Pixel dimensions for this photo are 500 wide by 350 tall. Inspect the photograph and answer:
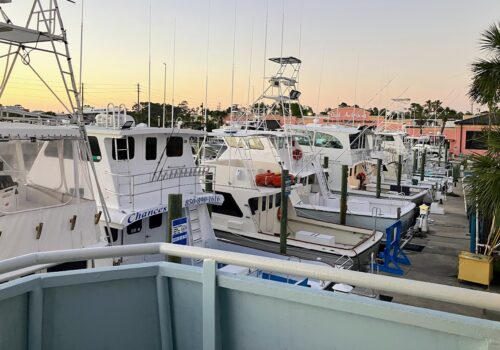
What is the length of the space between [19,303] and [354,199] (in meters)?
16.6

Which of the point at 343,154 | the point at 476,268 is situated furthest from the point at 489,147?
the point at 343,154

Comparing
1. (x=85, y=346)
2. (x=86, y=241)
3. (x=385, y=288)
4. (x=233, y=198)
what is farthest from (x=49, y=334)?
(x=233, y=198)

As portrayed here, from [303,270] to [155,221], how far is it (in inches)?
313

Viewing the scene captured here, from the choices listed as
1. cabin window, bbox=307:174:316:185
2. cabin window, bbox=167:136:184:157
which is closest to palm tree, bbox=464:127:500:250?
cabin window, bbox=167:136:184:157

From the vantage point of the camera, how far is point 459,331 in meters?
1.87

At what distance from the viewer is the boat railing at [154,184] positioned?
9.12m

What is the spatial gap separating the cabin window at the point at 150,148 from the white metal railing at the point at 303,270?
7.59 meters

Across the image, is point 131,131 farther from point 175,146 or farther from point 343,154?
point 343,154

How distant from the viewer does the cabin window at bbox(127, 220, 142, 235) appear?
9250 mm

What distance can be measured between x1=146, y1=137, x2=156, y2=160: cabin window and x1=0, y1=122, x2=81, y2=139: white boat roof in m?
3.31

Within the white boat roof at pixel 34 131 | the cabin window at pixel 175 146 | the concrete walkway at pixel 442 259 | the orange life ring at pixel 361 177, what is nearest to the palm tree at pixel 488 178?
the concrete walkway at pixel 442 259

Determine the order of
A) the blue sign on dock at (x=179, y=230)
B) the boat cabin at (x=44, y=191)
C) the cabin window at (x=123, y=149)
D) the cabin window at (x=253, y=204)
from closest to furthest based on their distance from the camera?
the boat cabin at (x=44, y=191)
the blue sign on dock at (x=179, y=230)
the cabin window at (x=123, y=149)
the cabin window at (x=253, y=204)

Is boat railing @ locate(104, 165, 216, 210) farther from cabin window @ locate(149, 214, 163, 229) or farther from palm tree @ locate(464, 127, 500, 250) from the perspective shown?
palm tree @ locate(464, 127, 500, 250)

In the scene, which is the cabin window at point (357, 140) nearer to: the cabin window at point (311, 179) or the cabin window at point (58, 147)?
the cabin window at point (311, 179)
